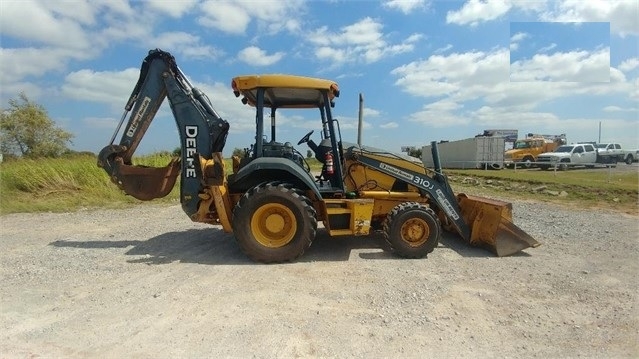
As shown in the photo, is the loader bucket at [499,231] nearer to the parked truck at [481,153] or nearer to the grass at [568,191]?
the grass at [568,191]

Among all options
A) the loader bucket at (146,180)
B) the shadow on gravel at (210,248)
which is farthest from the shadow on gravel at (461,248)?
the loader bucket at (146,180)

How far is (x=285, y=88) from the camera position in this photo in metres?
5.92

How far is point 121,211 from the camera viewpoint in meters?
10.5

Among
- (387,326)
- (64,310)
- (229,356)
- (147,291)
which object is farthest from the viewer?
(147,291)

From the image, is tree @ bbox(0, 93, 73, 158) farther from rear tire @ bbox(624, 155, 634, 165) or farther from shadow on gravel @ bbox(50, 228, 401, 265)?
rear tire @ bbox(624, 155, 634, 165)

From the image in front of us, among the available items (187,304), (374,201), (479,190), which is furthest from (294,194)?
(479,190)

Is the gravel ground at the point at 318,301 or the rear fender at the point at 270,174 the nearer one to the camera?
the gravel ground at the point at 318,301

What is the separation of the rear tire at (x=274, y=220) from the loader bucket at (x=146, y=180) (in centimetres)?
150

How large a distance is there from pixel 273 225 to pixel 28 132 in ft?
85.2

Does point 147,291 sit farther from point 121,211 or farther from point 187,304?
point 121,211

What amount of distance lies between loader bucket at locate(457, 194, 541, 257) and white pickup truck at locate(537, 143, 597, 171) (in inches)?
853

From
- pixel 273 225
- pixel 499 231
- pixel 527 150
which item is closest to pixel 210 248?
pixel 273 225

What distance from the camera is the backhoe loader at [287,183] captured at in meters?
5.65

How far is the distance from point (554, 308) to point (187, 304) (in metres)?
3.75
